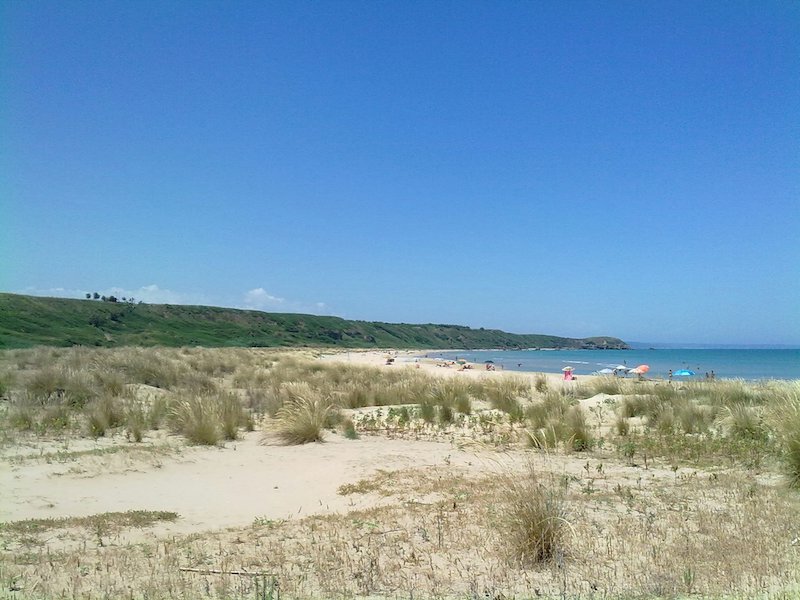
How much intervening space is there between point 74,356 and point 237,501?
19.6m

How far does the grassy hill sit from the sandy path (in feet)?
105

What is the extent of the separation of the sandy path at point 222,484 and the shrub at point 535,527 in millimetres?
2532

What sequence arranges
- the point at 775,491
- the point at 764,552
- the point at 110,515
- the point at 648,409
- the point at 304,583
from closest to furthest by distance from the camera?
the point at 304,583
the point at 764,552
the point at 110,515
the point at 775,491
the point at 648,409

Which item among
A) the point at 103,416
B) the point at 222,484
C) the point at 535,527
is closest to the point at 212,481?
the point at 222,484

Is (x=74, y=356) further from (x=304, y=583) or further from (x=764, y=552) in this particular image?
(x=764, y=552)

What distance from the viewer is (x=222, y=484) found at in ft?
27.9

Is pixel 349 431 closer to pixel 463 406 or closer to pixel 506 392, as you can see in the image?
pixel 463 406

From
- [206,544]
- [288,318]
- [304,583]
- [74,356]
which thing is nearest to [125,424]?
[206,544]

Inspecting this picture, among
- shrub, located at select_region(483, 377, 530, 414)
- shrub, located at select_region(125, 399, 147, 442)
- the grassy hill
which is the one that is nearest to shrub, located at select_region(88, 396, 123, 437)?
shrub, located at select_region(125, 399, 147, 442)

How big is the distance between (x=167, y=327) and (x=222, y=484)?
220 feet

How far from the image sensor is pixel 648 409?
14.6m

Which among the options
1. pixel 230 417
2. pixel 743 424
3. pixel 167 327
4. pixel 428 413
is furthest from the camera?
pixel 167 327

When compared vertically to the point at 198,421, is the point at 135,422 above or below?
below

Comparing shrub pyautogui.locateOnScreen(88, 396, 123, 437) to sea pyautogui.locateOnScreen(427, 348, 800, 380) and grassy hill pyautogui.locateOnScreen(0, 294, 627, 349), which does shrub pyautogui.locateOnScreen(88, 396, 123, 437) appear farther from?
grassy hill pyautogui.locateOnScreen(0, 294, 627, 349)
